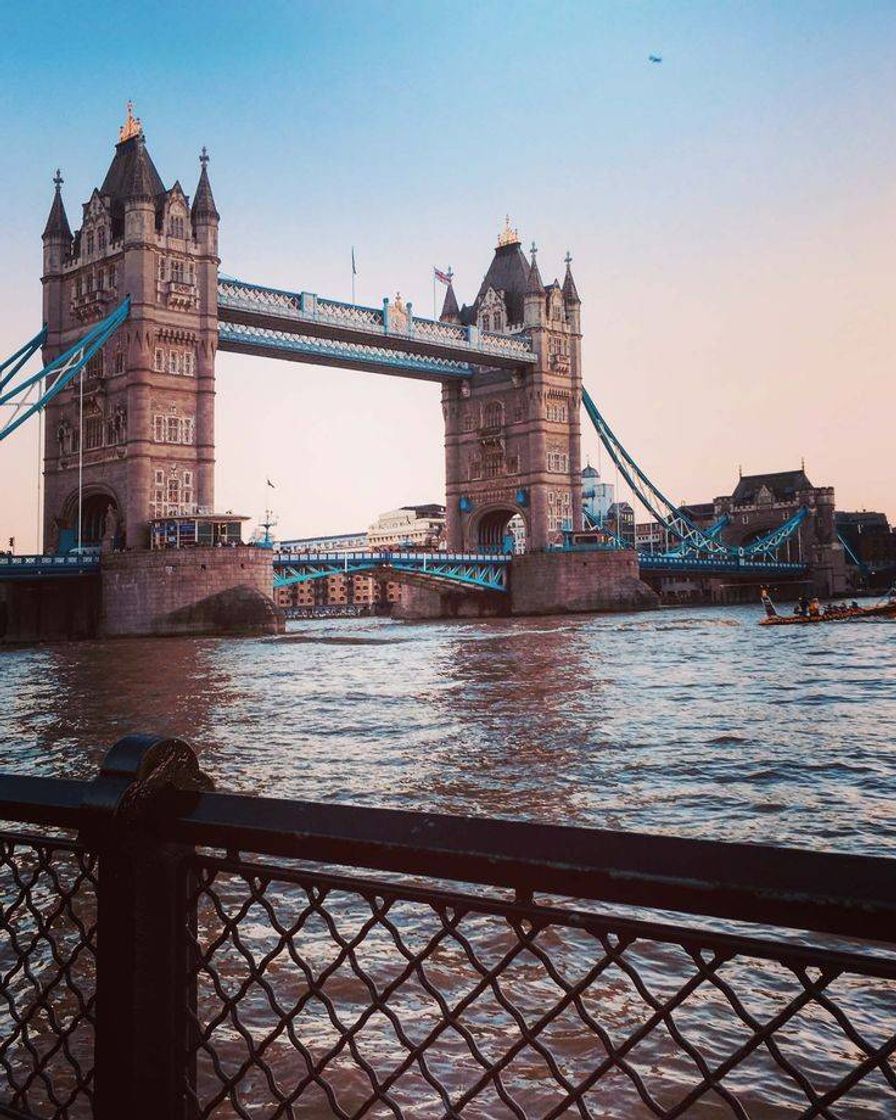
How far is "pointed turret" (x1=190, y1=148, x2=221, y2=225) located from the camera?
164 feet

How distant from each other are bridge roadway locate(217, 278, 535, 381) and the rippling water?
27.5 meters

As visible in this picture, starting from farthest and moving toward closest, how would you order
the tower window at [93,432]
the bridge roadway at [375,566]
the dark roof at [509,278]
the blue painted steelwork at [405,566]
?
1. the dark roof at [509,278]
2. the blue painted steelwork at [405,566]
3. the tower window at [93,432]
4. the bridge roadway at [375,566]

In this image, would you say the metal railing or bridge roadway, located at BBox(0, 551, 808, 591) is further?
bridge roadway, located at BBox(0, 551, 808, 591)

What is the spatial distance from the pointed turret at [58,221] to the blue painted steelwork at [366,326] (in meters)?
8.03

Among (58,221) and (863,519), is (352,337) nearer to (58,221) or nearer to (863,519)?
(58,221)

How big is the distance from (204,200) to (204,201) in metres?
0.05

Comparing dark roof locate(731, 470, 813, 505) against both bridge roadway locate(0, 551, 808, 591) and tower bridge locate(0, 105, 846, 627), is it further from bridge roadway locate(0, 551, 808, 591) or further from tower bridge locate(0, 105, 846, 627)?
tower bridge locate(0, 105, 846, 627)

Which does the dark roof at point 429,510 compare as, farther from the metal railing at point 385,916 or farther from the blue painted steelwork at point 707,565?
the metal railing at point 385,916

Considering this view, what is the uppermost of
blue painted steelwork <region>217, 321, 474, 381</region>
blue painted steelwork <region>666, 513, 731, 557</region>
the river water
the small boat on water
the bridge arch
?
blue painted steelwork <region>217, 321, 474, 381</region>

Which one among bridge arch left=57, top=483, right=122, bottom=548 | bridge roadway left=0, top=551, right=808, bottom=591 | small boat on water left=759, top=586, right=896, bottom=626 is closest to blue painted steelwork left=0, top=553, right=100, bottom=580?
bridge roadway left=0, top=551, right=808, bottom=591

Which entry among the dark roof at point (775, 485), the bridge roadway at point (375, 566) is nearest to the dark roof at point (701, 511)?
the dark roof at point (775, 485)

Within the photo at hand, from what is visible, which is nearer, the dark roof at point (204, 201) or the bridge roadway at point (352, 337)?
the dark roof at point (204, 201)

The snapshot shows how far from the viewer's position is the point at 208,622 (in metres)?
43.8

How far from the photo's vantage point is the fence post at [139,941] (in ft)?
6.93
